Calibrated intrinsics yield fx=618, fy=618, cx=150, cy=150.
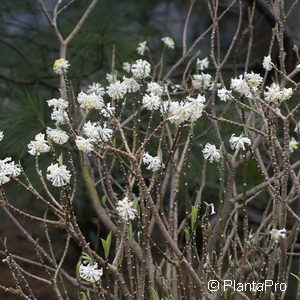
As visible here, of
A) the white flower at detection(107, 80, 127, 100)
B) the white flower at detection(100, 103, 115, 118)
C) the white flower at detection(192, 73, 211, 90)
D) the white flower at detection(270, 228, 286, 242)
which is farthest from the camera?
the white flower at detection(192, 73, 211, 90)

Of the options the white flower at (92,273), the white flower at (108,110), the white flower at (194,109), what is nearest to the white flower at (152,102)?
the white flower at (108,110)

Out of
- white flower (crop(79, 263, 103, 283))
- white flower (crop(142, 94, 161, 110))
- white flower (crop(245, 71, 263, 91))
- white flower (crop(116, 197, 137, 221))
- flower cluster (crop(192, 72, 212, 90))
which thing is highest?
white flower (crop(245, 71, 263, 91))

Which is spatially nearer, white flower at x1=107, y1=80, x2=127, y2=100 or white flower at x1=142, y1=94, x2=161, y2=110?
white flower at x1=142, y1=94, x2=161, y2=110

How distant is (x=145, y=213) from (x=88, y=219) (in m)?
1.33

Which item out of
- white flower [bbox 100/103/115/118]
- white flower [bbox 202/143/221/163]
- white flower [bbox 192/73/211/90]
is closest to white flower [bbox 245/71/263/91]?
white flower [bbox 202/143/221/163]

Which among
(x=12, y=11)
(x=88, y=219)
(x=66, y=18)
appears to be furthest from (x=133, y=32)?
(x=88, y=219)

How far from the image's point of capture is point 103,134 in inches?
46.9

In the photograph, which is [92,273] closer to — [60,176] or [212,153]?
[60,176]

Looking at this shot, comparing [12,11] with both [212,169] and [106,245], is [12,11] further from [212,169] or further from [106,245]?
[106,245]

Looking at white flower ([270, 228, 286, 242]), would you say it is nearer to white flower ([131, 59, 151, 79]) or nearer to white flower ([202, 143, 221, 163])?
white flower ([202, 143, 221, 163])

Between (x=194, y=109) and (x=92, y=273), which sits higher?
(x=194, y=109)

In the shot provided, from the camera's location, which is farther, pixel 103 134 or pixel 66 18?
pixel 66 18

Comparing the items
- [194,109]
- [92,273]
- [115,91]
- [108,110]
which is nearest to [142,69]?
[115,91]

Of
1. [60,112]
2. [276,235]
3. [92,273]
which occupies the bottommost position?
[92,273]
